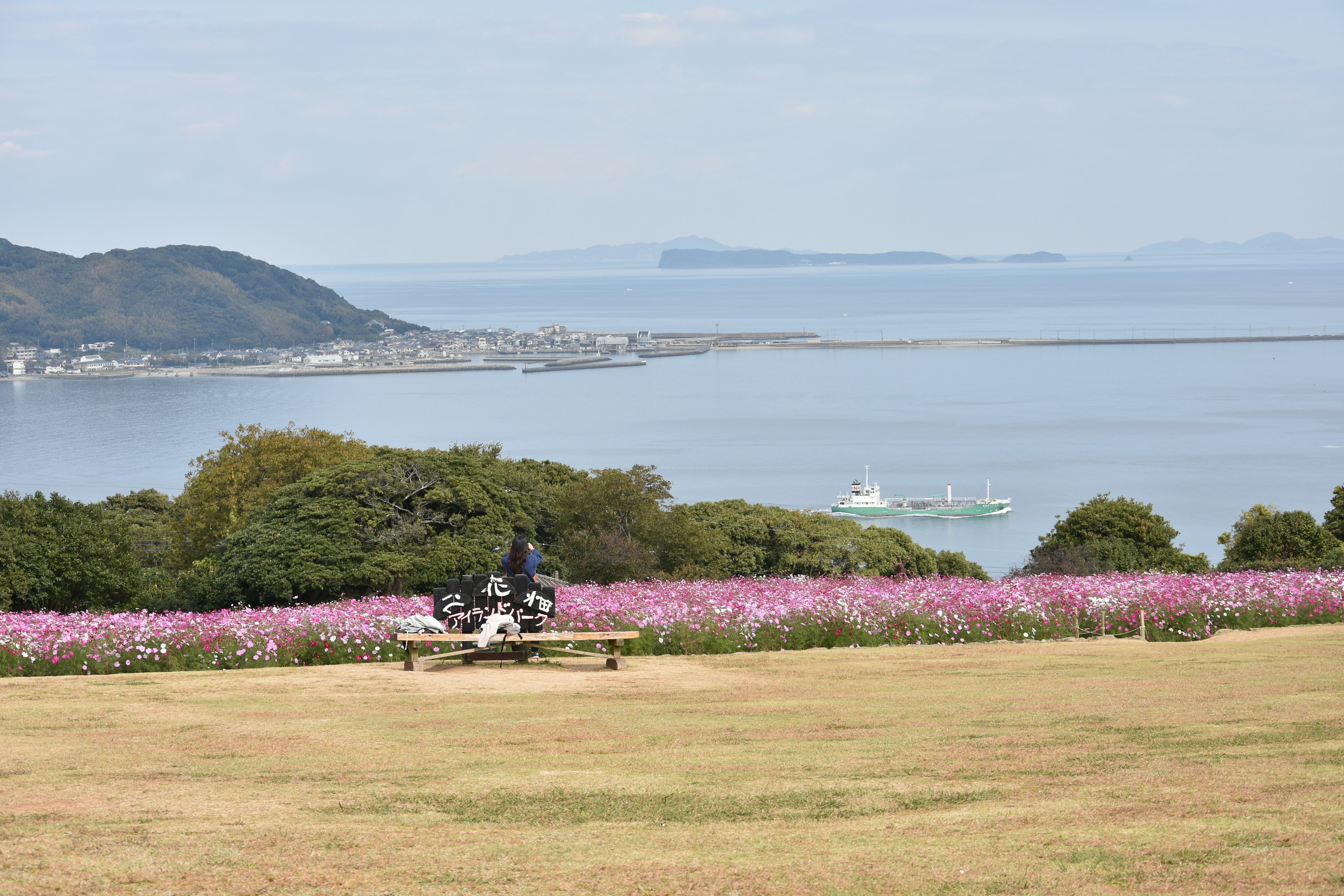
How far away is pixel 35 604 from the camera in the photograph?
22797 millimetres

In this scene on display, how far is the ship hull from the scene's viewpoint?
84625mm

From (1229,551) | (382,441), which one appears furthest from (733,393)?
(1229,551)

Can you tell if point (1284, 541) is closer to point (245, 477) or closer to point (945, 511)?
point (245, 477)

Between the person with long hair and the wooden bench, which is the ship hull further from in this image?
the person with long hair

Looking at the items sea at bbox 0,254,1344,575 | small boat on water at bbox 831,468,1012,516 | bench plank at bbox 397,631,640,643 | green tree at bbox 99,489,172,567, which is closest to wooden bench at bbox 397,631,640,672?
bench plank at bbox 397,631,640,643

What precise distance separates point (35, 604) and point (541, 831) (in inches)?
753

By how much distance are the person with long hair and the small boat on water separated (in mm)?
72088

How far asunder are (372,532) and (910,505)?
68.3 m

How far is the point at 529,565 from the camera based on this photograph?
41.4ft

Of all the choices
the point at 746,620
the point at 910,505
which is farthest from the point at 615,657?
the point at 910,505

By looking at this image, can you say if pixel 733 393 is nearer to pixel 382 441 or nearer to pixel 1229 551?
pixel 382 441

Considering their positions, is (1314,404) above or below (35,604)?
above

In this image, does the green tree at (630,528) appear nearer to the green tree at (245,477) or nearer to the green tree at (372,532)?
the green tree at (372,532)

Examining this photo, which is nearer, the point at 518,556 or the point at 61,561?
the point at 518,556
